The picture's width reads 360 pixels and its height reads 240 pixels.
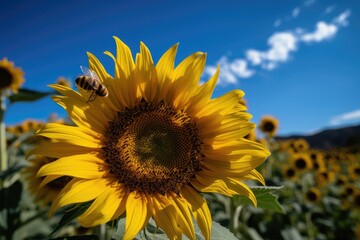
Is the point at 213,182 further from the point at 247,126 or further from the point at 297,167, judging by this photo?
the point at 297,167

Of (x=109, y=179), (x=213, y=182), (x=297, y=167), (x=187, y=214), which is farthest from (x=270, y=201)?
(x=297, y=167)

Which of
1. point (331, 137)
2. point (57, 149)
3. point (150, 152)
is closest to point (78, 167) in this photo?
point (57, 149)

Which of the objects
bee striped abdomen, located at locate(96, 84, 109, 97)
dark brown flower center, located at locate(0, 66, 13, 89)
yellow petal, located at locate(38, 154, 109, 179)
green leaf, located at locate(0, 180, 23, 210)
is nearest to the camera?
yellow petal, located at locate(38, 154, 109, 179)

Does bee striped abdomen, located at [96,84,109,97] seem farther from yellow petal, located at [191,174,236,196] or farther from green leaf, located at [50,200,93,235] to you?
yellow petal, located at [191,174,236,196]

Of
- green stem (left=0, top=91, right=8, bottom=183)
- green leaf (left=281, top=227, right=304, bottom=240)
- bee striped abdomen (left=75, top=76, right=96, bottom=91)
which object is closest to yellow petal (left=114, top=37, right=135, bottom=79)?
bee striped abdomen (left=75, top=76, right=96, bottom=91)

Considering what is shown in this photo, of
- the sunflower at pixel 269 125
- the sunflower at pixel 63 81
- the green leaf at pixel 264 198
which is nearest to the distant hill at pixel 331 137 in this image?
the sunflower at pixel 269 125

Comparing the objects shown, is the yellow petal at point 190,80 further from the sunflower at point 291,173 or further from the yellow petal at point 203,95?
the sunflower at point 291,173
